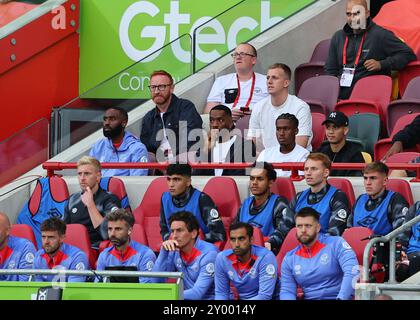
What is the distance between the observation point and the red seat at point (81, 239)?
11.8m

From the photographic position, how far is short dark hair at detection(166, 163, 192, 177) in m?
11.9

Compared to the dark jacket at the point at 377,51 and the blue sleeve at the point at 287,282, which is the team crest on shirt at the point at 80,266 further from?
the dark jacket at the point at 377,51

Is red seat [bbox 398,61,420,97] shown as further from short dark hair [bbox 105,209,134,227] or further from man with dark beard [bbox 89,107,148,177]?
short dark hair [bbox 105,209,134,227]

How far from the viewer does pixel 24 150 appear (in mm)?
13977

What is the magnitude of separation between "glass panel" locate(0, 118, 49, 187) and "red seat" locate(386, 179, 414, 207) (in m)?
3.99

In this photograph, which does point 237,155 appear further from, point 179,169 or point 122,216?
point 122,216

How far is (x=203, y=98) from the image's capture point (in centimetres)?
1505

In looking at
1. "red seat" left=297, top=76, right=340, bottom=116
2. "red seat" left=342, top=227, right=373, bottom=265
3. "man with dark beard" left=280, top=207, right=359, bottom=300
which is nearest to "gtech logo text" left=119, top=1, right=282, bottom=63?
"red seat" left=297, top=76, right=340, bottom=116

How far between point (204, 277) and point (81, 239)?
1.33 meters

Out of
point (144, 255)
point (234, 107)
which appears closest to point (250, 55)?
point (234, 107)

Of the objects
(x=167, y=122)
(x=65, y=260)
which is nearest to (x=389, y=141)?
(x=167, y=122)

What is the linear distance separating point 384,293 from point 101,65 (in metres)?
7.62

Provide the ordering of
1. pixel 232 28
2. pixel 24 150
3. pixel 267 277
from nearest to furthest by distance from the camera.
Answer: pixel 267 277 → pixel 24 150 → pixel 232 28

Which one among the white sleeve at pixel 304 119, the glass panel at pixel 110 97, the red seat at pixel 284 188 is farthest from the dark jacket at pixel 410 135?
the glass panel at pixel 110 97
